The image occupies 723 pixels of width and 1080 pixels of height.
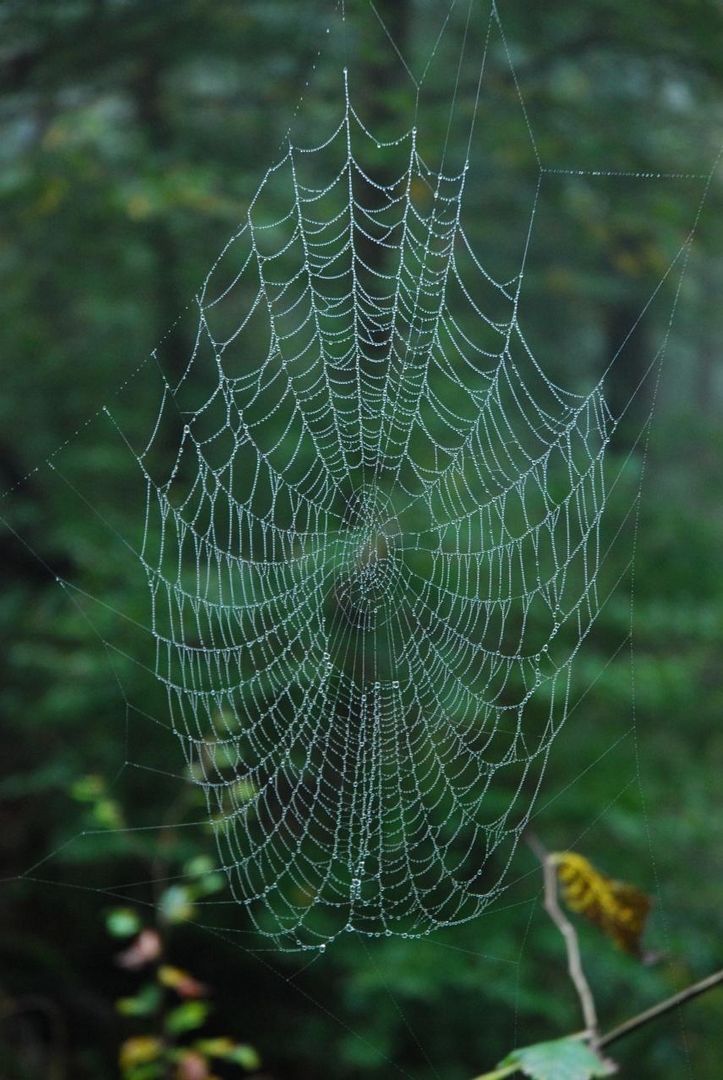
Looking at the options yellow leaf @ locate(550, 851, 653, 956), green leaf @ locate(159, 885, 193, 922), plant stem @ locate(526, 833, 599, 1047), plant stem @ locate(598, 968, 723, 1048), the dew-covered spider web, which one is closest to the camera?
plant stem @ locate(598, 968, 723, 1048)

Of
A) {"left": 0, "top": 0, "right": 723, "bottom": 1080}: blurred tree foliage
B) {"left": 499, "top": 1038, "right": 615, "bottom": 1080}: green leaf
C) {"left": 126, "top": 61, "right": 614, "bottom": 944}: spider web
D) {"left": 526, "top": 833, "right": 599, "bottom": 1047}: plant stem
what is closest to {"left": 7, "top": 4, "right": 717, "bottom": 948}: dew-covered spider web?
{"left": 126, "top": 61, "right": 614, "bottom": 944}: spider web

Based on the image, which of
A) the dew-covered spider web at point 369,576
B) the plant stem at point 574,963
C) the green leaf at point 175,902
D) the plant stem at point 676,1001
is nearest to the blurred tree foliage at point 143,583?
the dew-covered spider web at point 369,576

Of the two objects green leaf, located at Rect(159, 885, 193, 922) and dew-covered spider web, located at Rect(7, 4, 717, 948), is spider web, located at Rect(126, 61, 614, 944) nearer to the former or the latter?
dew-covered spider web, located at Rect(7, 4, 717, 948)

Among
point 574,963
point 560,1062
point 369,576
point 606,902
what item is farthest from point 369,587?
point 560,1062

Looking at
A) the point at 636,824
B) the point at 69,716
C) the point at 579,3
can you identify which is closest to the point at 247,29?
the point at 579,3

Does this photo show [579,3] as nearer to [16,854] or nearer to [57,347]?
[57,347]

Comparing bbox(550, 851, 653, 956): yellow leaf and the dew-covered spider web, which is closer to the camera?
bbox(550, 851, 653, 956): yellow leaf
